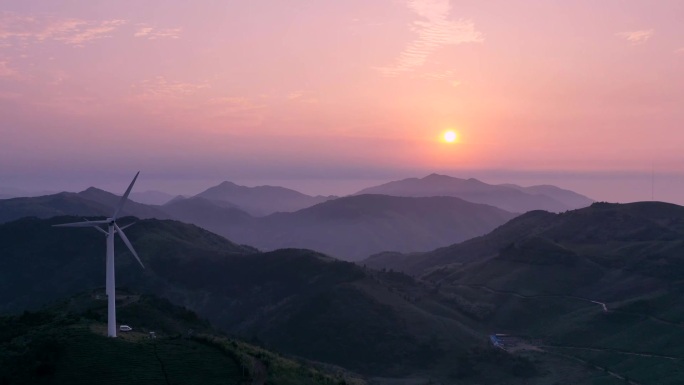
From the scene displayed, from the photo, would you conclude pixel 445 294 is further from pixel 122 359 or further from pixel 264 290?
pixel 122 359

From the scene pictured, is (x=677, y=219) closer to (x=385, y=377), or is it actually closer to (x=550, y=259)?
(x=550, y=259)

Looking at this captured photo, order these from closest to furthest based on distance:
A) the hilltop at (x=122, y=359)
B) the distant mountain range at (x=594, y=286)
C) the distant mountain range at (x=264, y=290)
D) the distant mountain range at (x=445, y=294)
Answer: the hilltop at (x=122, y=359) → the distant mountain range at (x=594, y=286) → the distant mountain range at (x=445, y=294) → the distant mountain range at (x=264, y=290)

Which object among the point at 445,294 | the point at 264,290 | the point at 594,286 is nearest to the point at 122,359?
the point at 264,290

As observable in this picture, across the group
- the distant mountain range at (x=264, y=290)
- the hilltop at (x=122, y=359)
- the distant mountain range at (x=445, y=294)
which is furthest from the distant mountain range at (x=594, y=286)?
Result: the hilltop at (x=122, y=359)

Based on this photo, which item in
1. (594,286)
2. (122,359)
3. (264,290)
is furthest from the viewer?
(264,290)

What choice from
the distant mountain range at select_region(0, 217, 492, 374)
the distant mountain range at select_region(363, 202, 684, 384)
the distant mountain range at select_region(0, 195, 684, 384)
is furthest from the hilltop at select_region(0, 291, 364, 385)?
the distant mountain range at select_region(363, 202, 684, 384)

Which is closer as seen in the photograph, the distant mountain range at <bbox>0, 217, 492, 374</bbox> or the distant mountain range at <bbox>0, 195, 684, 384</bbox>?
the distant mountain range at <bbox>0, 195, 684, 384</bbox>

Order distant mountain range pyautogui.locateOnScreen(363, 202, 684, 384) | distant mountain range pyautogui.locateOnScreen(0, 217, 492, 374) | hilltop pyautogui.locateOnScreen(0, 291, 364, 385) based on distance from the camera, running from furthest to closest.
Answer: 1. distant mountain range pyautogui.locateOnScreen(0, 217, 492, 374)
2. distant mountain range pyautogui.locateOnScreen(363, 202, 684, 384)
3. hilltop pyautogui.locateOnScreen(0, 291, 364, 385)

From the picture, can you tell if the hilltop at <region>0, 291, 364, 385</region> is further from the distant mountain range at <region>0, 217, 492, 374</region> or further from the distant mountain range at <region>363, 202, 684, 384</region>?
the distant mountain range at <region>363, 202, 684, 384</region>

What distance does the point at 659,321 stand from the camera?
317ft

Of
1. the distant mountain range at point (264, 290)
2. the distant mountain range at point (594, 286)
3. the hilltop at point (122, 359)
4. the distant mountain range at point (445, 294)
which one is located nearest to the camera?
the hilltop at point (122, 359)

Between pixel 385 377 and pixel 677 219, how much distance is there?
11330cm

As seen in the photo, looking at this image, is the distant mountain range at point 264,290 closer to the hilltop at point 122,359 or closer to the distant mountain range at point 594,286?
the distant mountain range at point 594,286

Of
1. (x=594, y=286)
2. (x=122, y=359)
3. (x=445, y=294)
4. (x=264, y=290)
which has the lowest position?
(x=445, y=294)
